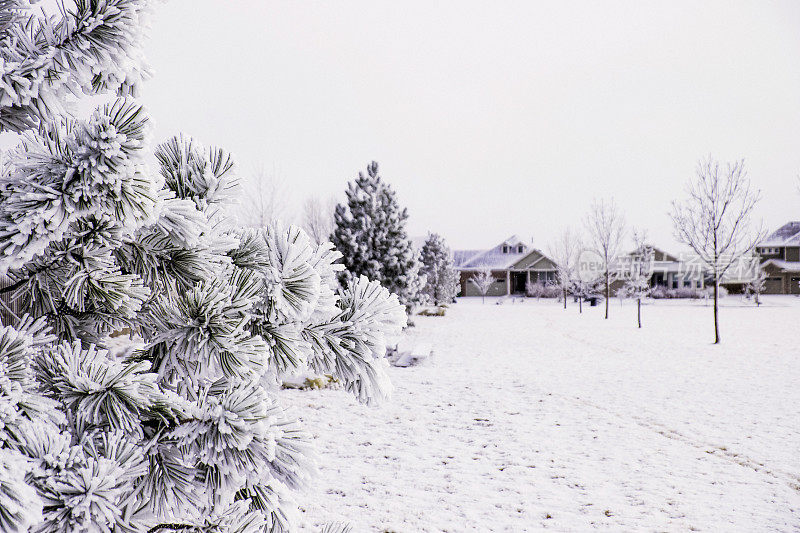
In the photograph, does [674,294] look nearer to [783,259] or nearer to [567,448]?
[783,259]

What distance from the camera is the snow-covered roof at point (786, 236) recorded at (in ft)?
178

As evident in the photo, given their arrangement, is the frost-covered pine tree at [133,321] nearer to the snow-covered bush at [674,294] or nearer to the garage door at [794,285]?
the snow-covered bush at [674,294]

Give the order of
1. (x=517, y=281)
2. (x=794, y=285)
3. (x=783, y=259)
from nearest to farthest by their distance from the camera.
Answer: (x=794, y=285) < (x=783, y=259) < (x=517, y=281)

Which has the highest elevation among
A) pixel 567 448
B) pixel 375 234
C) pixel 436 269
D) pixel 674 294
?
pixel 375 234

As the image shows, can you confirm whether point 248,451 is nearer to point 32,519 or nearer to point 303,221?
point 32,519

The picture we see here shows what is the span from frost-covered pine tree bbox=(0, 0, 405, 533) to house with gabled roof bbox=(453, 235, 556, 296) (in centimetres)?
5477

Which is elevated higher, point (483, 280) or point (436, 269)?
point (436, 269)

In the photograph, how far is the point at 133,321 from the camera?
126 centimetres

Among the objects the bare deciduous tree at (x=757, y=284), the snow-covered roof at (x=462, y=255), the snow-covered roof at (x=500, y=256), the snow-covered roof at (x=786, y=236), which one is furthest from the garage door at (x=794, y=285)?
the snow-covered roof at (x=462, y=255)

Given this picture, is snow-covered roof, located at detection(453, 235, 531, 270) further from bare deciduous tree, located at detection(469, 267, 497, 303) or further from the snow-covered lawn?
the snow-covered lawn

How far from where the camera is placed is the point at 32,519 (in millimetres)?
771

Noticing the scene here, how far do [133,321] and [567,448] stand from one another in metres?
6.32

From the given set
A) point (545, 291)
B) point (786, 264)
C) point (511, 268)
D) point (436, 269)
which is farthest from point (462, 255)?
point (786, 264)

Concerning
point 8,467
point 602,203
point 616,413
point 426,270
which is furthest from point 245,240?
point 426,270
